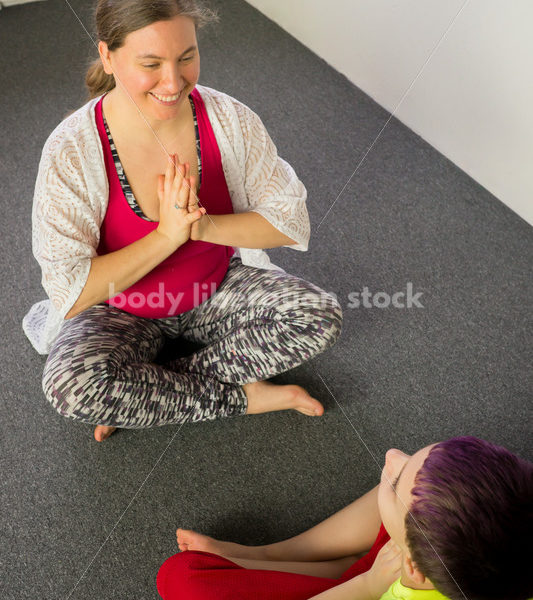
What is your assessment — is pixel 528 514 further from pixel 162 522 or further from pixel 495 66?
pixel 495 66

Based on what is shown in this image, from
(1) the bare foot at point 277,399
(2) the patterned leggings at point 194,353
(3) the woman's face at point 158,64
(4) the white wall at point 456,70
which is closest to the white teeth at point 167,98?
(3) the woman's face at point 158,64

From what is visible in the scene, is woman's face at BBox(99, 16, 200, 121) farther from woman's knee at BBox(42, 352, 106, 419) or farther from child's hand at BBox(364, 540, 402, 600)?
child's hand at BBox(364, 540, 402, 600)

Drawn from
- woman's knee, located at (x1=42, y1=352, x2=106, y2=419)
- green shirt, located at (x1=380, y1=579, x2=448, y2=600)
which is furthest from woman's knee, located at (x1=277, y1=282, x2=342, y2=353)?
green shirt, located at (x1=380, y1=579, x2=448, y2=600)

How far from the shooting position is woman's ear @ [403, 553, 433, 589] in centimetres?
71

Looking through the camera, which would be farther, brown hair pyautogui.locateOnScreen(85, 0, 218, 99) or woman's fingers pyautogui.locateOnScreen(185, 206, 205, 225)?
woman's fingers pyautogui.locateOnScreen(185, 206, 205, 225)

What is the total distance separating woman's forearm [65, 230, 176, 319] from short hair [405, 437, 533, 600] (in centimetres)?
53

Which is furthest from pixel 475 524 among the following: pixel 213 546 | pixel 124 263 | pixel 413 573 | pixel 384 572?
pixel 124 263

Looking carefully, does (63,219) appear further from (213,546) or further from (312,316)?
(213,546)

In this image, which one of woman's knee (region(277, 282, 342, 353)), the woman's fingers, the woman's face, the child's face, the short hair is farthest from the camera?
woman's knee (region(277, 282, 342, 353))

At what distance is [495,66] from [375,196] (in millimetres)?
419

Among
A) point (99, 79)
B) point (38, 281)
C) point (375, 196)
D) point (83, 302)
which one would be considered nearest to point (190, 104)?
point (99, 79)

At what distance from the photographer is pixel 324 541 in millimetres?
1053

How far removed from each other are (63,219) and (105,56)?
0.81 ft

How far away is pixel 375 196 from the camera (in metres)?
1.64
